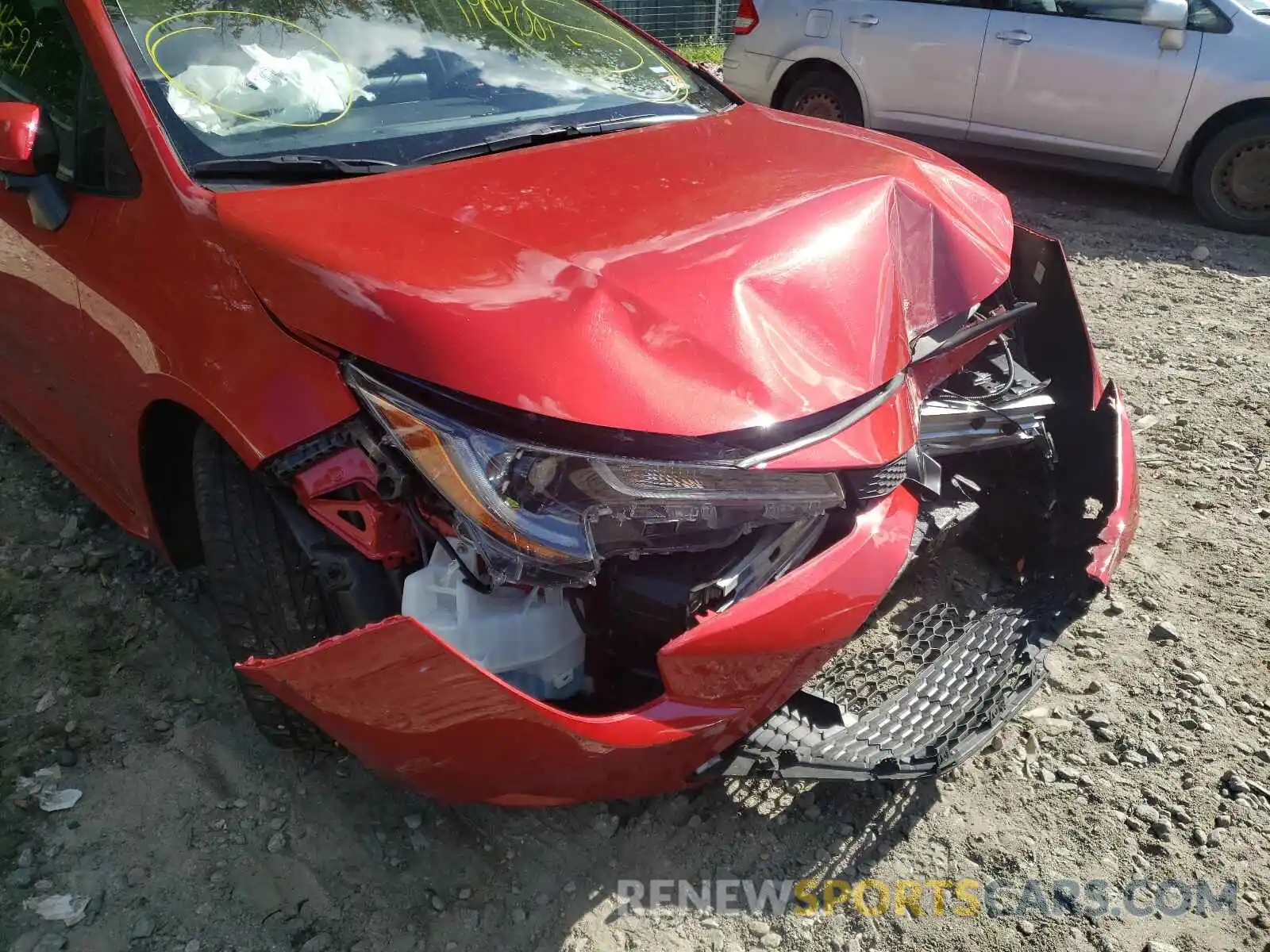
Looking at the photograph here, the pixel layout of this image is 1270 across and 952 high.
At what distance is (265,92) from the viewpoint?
2.29 metres

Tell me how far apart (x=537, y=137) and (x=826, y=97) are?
5.14 meters

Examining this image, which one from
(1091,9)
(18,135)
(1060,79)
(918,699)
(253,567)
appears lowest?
(918,699)

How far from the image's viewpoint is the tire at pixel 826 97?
270 inches

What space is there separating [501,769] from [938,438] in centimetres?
123

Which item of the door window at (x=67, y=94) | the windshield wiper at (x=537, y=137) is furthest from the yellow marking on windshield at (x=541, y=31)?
the door window at (x=67, y=94)

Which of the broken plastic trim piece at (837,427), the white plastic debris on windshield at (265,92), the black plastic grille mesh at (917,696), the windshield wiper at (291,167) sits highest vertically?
the white plastic debris on windshield at (265,92)

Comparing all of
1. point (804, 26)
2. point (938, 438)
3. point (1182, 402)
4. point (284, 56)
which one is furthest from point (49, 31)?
point (804, 26)

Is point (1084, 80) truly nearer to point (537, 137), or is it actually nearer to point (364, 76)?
point (537, 137)

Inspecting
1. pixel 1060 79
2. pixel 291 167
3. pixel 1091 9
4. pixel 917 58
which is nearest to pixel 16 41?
pixel 291 167

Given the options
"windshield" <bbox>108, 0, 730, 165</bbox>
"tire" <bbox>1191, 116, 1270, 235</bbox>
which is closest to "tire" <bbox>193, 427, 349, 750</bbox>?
"windshield" <bbox>108, 0, 730, 165</bbox>

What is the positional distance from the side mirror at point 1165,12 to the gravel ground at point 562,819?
3.87 m

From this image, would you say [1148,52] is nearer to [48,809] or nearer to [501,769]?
[501,769]

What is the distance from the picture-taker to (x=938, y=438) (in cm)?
226

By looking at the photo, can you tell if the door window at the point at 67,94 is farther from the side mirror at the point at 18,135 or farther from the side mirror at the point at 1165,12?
the side mirror at the point at 1165,12
